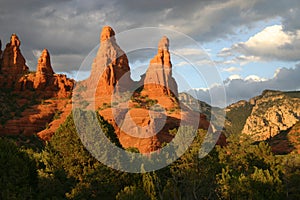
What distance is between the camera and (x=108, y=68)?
13062 cm

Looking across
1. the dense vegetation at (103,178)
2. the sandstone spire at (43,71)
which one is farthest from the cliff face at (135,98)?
the dense vegetation at (103,178)

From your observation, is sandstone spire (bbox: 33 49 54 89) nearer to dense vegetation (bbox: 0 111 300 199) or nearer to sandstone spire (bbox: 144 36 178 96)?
sandstone spire (bbox: 144 36 178 96)

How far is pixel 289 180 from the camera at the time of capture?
159ft

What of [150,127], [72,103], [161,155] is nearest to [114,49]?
[72,103]

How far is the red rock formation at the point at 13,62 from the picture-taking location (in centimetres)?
14225

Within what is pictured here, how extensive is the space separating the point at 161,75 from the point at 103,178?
110 m

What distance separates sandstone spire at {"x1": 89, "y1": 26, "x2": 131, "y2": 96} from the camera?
419ft

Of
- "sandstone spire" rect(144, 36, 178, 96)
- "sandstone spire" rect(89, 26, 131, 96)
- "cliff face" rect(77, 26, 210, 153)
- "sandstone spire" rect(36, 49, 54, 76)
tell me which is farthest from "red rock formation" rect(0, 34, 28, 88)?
"sandstone spire" rect(144, 36, 178, 96)

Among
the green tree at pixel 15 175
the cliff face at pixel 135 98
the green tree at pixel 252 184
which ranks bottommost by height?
the green tree at pixel 252 184

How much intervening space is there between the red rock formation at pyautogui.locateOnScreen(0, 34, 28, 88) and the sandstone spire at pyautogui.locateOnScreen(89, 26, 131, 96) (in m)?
33.4

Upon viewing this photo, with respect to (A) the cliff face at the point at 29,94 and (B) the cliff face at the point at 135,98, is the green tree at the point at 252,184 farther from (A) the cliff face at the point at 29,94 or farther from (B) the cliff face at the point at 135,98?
(A) the cliff face at the point at 29,94

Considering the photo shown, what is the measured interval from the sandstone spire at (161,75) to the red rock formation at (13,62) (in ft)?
179

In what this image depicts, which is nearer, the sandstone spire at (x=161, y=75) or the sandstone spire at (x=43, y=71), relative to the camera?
the sandstone spire at (x=161, y=75)

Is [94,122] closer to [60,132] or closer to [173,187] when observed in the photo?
[60,132]
